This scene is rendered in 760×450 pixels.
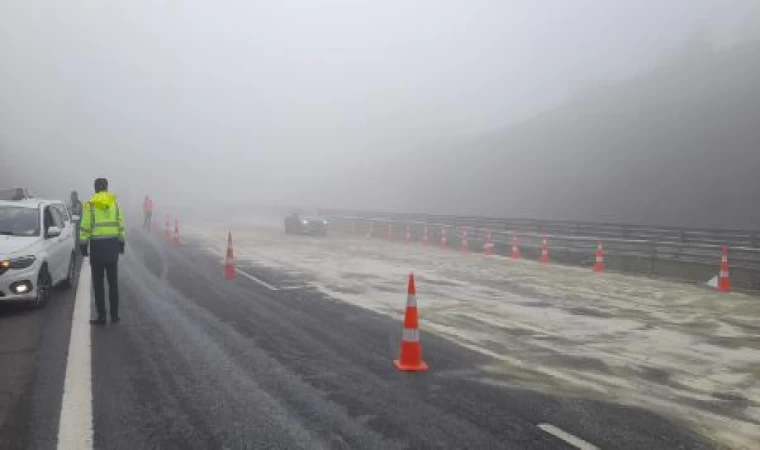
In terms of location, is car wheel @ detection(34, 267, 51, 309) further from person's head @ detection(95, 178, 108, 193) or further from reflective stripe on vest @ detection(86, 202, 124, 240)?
person's head @ detection(95, 178, 108, 193)

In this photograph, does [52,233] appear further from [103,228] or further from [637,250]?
[637,250]

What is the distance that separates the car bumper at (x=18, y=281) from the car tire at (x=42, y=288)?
15 centimetres

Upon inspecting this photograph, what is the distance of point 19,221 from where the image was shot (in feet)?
32.6

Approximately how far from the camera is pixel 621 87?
72.5 metres

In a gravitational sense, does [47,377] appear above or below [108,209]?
below

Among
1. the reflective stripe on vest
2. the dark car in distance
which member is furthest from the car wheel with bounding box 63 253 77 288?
the dark car in distance

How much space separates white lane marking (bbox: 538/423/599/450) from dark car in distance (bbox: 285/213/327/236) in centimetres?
2502

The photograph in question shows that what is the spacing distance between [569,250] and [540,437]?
51.6ft

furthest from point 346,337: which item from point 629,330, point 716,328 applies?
point 716,328

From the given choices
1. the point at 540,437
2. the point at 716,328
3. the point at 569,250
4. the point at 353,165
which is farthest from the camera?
the point at 353,165

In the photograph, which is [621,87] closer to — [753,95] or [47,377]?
[753,95]

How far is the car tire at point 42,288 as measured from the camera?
899 centimetres

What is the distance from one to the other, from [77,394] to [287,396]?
1.73 metres

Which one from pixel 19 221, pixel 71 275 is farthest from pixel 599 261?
pixel 19 221
